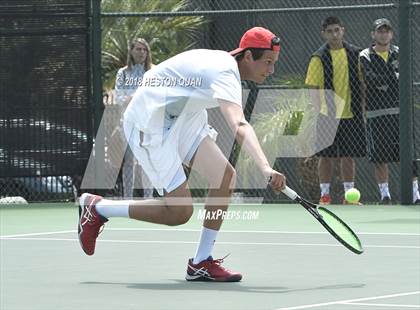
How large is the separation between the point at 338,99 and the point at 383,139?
0.69 m

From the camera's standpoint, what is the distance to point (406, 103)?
14336 millimetres

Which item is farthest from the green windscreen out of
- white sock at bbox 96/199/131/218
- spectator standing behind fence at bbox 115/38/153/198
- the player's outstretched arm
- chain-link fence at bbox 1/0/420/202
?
spectator standing behind fence at bbox 115/38/153/198

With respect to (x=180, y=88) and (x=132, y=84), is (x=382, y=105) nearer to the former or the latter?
(x=132, y=84)

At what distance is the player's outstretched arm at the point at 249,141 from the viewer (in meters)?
6.93

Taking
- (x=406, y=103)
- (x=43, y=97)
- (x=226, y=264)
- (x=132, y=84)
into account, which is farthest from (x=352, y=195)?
(x=226, y=264)

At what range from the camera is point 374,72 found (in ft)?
46.8

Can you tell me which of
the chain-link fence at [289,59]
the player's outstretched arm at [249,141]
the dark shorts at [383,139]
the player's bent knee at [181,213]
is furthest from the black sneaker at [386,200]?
the player's outstretched arm at [249,141]

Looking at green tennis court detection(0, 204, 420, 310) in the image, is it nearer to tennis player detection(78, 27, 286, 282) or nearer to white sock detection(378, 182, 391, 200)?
tennis player detection(78, 27, 286, 282)

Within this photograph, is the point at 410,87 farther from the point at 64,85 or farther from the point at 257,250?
the point at 257,250

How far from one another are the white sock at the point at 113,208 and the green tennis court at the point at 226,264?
405 mm

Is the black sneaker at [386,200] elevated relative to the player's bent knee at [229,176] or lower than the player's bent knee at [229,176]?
lower

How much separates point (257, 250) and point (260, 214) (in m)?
3.84

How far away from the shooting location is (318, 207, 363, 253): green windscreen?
7.77m

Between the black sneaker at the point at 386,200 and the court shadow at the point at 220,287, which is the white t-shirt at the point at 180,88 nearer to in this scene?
the court shadow at the point at 220,287
